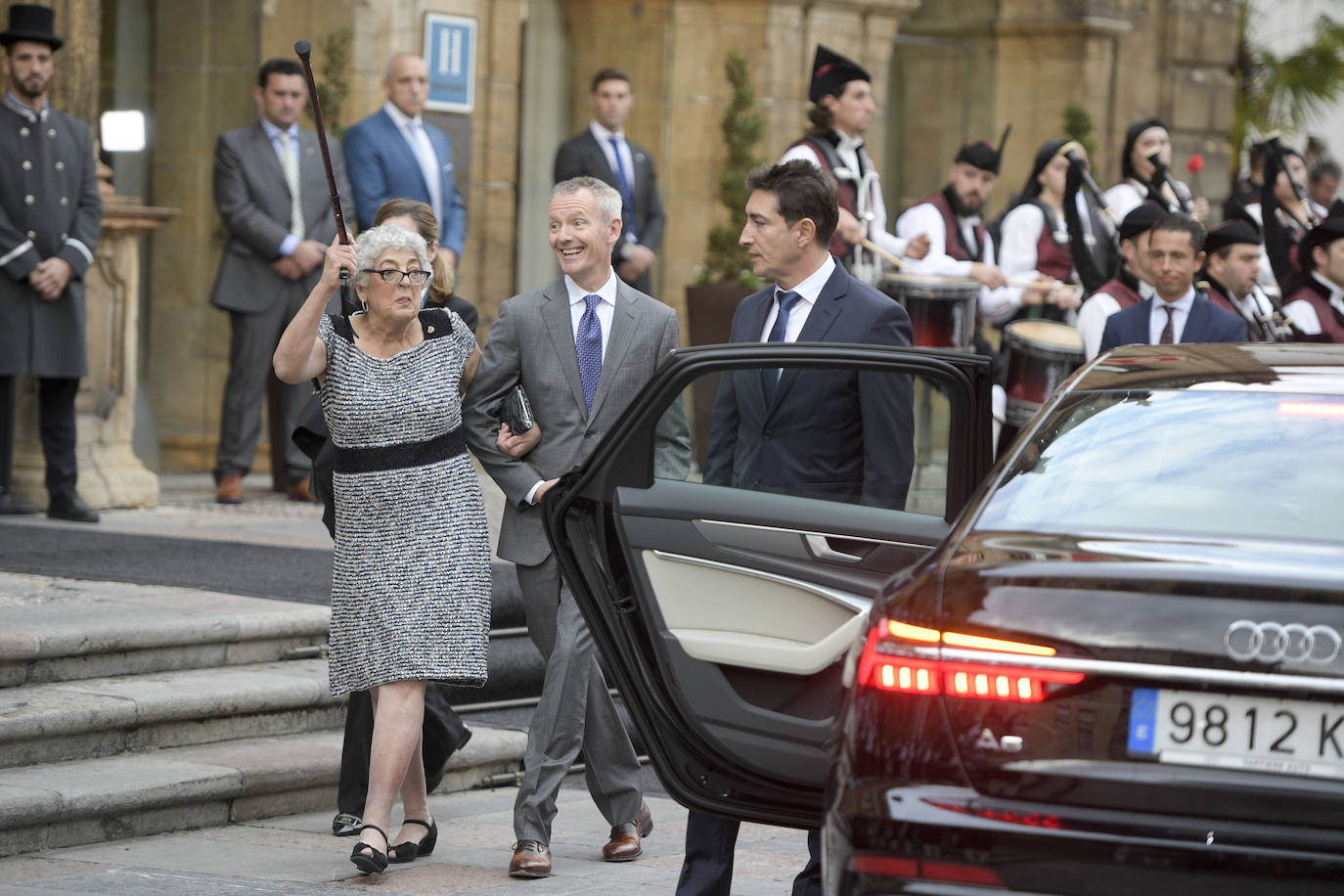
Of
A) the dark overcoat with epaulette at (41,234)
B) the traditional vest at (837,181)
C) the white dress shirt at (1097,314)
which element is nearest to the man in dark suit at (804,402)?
the white dress shirt at (1097,314)

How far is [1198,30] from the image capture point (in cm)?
2109

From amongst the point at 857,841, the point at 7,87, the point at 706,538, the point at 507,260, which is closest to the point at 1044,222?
the point at 507,260

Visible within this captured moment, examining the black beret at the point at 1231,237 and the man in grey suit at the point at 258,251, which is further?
the man in grey suit at the point at 258,251

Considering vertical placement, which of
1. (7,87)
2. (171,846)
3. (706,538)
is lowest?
(171,846)

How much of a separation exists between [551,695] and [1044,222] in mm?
7951

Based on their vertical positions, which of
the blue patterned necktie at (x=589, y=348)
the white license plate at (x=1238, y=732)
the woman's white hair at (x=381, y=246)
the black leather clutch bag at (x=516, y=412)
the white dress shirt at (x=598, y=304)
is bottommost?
the white license plate at (x=1238, y=732)

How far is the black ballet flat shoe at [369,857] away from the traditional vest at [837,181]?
19.9ft

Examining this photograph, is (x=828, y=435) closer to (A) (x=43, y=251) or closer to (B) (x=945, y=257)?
(A) (x=43, y=251)

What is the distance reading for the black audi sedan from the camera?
3.64m

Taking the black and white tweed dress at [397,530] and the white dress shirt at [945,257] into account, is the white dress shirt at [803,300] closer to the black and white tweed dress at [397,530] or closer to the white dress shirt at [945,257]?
the black and white tweed dress at [397,530]

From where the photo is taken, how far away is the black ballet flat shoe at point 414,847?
6426 mm

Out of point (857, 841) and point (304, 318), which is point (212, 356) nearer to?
point (304, 318)

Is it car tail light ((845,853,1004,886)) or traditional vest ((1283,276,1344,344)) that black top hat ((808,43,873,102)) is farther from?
car tail light ((845,853,1004,886))

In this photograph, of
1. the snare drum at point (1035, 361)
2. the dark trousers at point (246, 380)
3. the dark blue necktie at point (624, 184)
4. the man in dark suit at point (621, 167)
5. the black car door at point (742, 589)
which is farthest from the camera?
the dark blue necktie at point (624, 184)
